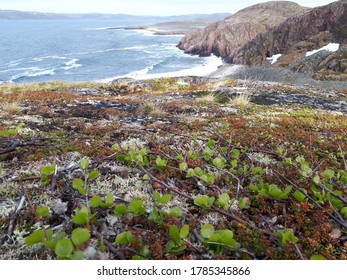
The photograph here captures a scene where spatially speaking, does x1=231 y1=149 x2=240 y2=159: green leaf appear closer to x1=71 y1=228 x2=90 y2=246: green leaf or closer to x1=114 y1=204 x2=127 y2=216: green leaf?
x1=114 y1=204 x2=127 y2=216: green leaf

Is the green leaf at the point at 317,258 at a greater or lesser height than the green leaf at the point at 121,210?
lesser

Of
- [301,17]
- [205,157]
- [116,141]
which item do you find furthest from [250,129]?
[301,17]

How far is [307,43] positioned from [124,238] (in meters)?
73.3

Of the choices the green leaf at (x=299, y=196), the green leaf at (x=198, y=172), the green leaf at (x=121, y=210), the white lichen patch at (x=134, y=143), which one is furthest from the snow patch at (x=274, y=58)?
the green leaf at (x=121, y=210)

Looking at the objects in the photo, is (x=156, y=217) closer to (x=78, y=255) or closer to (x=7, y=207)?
(x=78, y=255)

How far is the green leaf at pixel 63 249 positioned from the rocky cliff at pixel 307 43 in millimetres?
49308

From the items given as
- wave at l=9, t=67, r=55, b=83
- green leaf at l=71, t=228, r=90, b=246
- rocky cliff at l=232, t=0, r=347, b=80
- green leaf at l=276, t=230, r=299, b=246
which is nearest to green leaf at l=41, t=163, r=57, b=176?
green leaf at l=71, t=228, r=90, b=246

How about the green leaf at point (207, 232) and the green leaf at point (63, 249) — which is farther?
the green leaf at point (207, 232)

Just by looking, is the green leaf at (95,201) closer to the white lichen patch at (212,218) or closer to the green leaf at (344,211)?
the white lichen patch at (212,218)

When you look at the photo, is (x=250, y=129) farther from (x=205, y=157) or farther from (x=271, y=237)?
(x=271, y=237)

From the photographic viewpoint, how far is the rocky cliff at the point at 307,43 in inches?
1928

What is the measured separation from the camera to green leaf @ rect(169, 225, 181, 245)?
2328 mm

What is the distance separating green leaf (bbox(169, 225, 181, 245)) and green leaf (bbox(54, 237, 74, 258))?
821 millimetres

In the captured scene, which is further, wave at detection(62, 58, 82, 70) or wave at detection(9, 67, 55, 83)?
wave at detection(62, 58, 82, 70)
